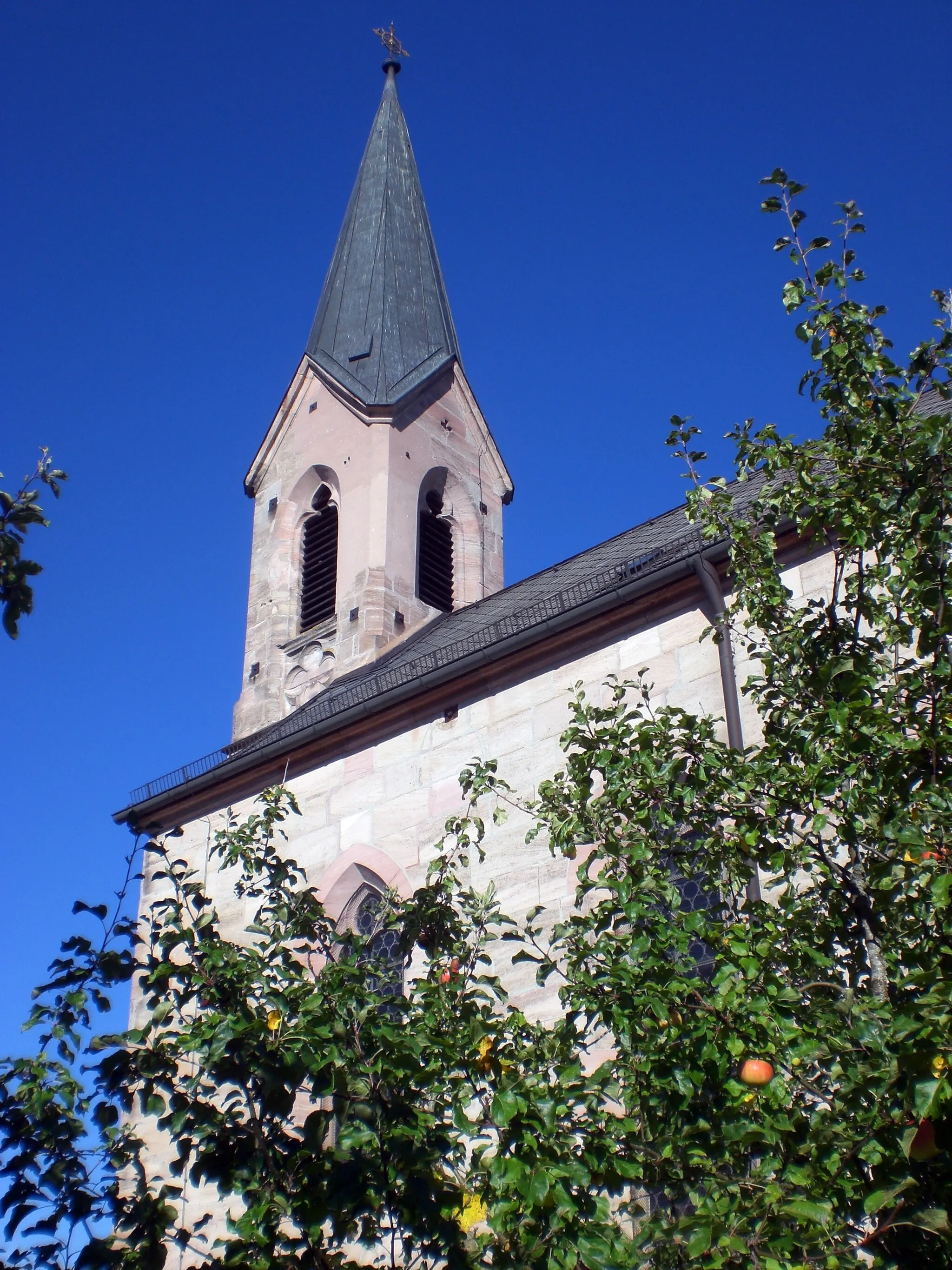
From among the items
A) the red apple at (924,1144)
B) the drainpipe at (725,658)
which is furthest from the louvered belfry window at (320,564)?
the red apple at (924,1144)

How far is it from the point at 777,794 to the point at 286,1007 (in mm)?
1855

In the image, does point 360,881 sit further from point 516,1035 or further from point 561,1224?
point 561,1224

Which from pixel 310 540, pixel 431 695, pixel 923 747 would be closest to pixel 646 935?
pixel 923 747

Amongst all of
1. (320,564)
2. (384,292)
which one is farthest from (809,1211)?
(384,292)

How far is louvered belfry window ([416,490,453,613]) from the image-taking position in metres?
20.8

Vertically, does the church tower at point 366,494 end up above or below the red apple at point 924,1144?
above

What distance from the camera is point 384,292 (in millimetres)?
24312

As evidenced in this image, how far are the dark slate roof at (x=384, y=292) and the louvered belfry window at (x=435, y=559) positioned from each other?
169 cm

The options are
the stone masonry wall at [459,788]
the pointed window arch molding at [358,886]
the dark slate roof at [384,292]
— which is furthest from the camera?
the dark slate roof at [384,292]

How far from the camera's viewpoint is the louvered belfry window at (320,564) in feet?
68.1

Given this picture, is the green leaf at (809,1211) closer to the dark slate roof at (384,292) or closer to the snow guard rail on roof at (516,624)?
the snow guard rail on roof at (516,624)

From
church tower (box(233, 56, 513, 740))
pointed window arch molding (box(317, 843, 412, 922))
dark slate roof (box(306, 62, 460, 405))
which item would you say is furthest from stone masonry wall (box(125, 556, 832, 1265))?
dark slate roof (box(306, 62, 460, 405))

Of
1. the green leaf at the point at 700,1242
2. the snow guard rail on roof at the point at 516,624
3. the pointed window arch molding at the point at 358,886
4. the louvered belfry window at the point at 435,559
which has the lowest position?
the green leaf at the point at 700,1242

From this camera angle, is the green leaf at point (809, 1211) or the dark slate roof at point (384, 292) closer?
the green leaf at point (809, 1211)
